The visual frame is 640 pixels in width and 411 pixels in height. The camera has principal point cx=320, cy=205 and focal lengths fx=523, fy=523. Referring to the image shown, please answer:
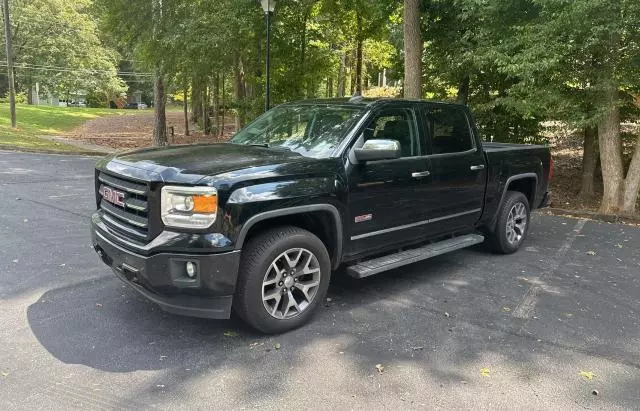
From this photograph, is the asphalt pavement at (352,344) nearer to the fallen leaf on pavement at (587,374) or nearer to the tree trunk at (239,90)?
the fallen leaf on pavement at (587,374)

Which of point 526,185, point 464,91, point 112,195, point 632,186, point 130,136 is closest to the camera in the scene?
point 112,195

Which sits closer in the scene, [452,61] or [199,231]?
[199,231]

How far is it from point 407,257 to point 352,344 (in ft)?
4.33

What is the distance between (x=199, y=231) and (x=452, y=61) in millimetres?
9387

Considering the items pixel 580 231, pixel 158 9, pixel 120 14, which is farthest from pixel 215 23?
pixel 580 231

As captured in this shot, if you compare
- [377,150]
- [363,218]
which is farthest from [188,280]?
[377,150]

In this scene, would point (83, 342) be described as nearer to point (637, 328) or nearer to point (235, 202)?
point (235, 202)

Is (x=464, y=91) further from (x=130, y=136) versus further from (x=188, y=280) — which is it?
(x=130, y=136)

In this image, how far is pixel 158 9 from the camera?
15.8 meters

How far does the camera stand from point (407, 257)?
16.0ft

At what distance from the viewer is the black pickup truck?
3518 millimetres

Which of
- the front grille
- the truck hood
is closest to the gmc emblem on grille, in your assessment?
the front grille

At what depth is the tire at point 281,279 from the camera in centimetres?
371

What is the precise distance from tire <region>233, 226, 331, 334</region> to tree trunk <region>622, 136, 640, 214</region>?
7018mm
